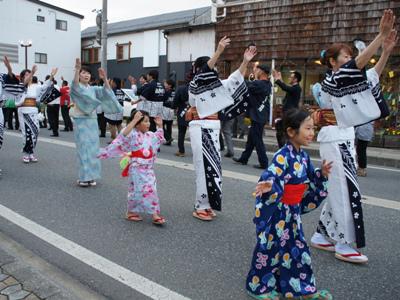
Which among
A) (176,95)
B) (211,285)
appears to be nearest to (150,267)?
(211,285)

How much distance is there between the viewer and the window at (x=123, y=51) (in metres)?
27.2

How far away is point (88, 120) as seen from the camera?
21.5 feet

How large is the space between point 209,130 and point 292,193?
6.31 feet

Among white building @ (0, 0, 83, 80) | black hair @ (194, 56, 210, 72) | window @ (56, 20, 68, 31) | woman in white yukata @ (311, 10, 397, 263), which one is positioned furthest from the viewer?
window @ (56, 20, 68, 31)

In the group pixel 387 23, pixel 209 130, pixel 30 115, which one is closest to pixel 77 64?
pixel 209 130

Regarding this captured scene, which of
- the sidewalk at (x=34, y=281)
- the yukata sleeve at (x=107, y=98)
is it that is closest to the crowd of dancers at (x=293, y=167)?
the yukata sleeve at (x=107, y=98)

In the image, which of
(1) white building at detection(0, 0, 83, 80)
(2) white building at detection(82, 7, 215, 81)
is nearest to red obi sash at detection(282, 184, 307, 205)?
(2) white building at detection(82, 7, 215, 81)

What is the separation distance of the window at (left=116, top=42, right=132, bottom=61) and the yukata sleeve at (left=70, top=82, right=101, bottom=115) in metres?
21.4

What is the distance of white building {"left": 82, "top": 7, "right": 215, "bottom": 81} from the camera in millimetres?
20781

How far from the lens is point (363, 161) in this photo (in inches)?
314

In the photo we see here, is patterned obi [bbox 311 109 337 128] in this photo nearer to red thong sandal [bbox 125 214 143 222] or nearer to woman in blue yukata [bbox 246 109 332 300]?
woman in blue yukata [bbox 246 109 332 300]

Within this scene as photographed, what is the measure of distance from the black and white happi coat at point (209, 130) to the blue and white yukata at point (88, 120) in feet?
7.18

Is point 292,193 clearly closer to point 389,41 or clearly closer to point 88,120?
point 389,41

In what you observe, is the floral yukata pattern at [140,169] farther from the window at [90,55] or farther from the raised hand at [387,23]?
the window at [90,55]
